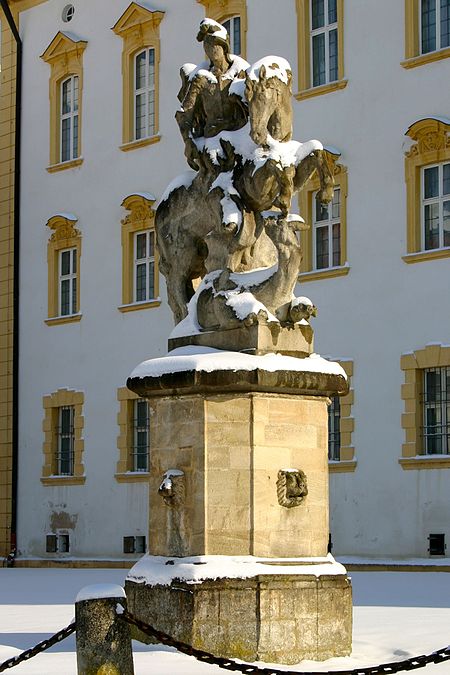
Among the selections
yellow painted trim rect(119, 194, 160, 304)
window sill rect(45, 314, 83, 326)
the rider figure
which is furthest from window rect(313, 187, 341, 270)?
the rider figure

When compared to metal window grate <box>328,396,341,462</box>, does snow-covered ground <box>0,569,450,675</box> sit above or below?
below

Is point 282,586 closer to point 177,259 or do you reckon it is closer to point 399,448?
point 177,259

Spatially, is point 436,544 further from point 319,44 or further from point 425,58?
point 319,44

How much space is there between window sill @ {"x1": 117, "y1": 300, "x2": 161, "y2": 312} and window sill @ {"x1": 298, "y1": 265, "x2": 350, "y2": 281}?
410 cm

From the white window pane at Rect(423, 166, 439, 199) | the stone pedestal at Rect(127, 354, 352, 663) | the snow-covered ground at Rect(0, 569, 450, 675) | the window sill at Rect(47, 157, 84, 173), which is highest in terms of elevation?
the window sill at Rect(47, 157, 84, 173)

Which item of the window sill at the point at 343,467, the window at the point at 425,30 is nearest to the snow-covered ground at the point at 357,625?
the window sill at the point at 343,467

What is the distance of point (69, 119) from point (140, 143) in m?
2.91

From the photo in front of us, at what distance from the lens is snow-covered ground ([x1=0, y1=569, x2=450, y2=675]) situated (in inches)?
397

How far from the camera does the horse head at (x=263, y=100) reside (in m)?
11.3

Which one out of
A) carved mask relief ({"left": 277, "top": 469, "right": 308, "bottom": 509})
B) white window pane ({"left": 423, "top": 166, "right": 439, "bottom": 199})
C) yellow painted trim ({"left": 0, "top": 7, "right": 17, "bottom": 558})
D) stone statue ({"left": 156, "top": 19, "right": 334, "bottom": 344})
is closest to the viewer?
carved mask relief ({"left": 277, "top": 469, "right": 308, "bottom": 509})

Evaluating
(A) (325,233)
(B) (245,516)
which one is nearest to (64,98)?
(A) (325,233)

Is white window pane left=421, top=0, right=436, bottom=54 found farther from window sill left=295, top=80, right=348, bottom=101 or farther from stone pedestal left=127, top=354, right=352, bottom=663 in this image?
stone pedestal left=127, top=354, right=352, bottom=663

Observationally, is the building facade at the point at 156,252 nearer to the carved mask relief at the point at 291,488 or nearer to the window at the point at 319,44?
the window at the point at 319,44

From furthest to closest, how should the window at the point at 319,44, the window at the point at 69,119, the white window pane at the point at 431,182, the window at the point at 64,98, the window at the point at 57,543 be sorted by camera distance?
the window at the point at 69,119, the window at the point at 64,98, the window at the point at 57,543, the window at the point at 319,44, the white window pane at the point at 431,182
